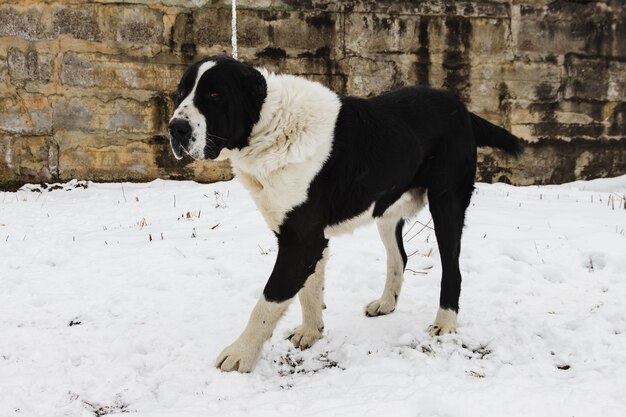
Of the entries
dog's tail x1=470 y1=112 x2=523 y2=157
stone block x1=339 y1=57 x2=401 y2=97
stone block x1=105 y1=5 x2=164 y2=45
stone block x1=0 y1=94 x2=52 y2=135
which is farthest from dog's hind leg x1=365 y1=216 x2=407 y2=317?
stone block x1=0 y1=94 x2=52 y2=135

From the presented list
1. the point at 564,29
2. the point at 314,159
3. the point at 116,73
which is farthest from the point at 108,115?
the point at 564,29

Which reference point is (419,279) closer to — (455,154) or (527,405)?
(455,154)

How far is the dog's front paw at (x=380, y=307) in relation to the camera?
408 cm

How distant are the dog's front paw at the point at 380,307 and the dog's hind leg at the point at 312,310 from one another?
44 centimetres

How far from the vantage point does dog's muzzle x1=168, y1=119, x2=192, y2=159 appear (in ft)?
10.2

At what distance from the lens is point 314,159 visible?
3348 mm

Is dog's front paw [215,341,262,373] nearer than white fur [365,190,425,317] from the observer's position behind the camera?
Yes

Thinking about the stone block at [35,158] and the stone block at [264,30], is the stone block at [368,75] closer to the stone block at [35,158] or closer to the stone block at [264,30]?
the stone block at [264,30]

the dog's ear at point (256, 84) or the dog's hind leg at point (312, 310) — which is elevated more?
the dog's ear at point (256, 84)

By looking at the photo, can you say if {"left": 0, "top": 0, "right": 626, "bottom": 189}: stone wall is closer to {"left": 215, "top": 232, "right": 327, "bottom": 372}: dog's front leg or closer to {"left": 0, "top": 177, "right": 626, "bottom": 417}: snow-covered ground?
{"left": 0, "top": 177, "right": 626, "bottom": 417}: snow-covered ground

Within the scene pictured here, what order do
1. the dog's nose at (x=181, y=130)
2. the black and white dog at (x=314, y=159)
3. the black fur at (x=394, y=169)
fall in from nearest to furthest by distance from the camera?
the dog's nose at (x=181, y=130)
the black and white dog at (x=314, y=159)
the black fur at (x=394, y=169)

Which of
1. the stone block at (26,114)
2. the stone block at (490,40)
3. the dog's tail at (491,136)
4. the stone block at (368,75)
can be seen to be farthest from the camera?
the stone block at (490,40)

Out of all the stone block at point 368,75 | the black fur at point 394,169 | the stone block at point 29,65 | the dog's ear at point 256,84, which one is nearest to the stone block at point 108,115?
the stone block at point 29,65

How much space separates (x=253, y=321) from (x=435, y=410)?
1119mm
